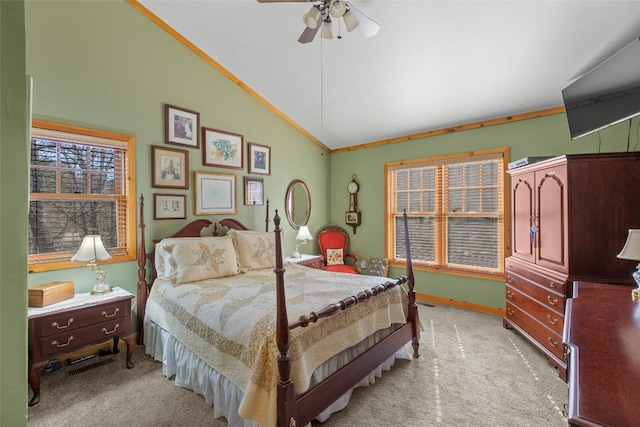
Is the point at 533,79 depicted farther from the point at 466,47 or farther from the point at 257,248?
the point at 257,248

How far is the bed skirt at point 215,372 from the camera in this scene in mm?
1950

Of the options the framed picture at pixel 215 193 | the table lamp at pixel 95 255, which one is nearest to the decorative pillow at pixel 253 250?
the framed picture at pixel 215 193

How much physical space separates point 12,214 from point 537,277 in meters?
3.60

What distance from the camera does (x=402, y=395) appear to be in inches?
91.0

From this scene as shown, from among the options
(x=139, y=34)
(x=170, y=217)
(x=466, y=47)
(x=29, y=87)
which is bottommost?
(x=170, y=217)

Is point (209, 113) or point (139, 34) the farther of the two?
point (209, 113)

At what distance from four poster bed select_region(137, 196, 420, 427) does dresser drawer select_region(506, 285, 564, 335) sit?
1161 millimetres

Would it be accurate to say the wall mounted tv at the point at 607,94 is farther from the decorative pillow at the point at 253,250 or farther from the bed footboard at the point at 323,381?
the decorative pillow at the point at 253,250

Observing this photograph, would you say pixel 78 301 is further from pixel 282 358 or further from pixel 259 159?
pixel 259 159

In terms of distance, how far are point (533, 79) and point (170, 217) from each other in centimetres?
430

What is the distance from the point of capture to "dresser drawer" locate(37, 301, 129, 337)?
224 cm

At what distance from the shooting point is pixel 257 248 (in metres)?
3.58

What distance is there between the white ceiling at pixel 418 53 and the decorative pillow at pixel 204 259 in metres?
2.29

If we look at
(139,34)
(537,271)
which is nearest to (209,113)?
(139,34)
